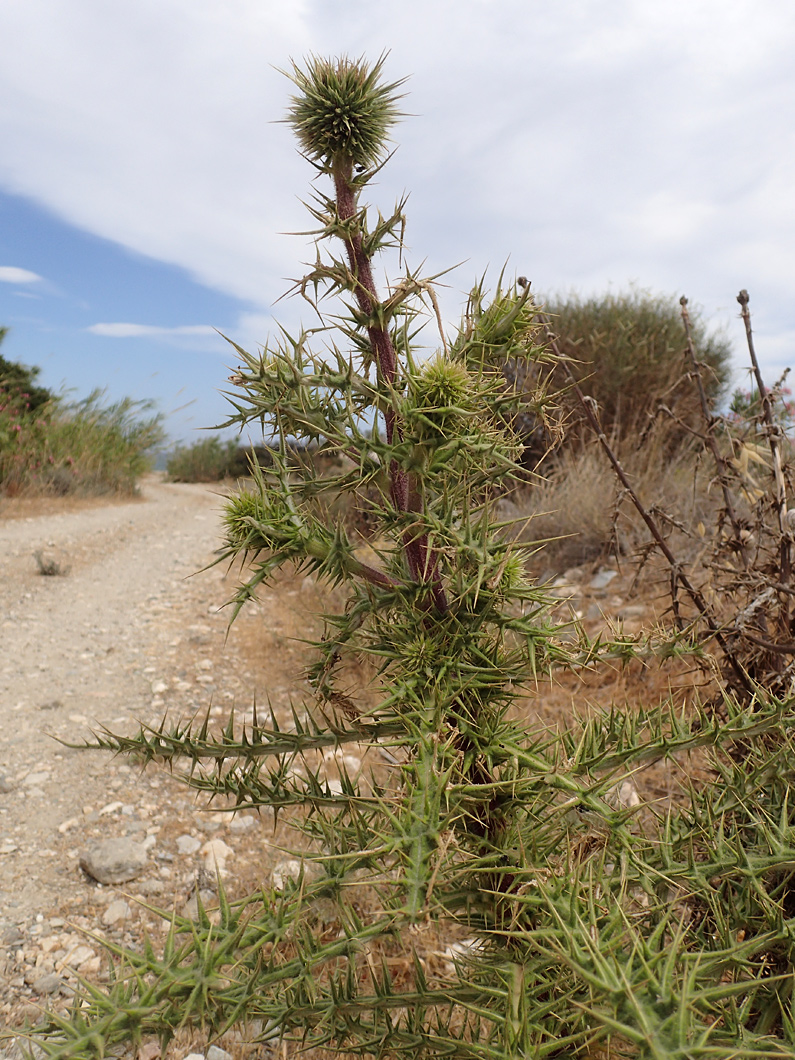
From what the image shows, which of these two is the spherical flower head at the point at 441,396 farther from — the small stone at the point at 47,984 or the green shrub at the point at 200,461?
the green shrub at the point at 200,461

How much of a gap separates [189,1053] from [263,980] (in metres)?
1.06

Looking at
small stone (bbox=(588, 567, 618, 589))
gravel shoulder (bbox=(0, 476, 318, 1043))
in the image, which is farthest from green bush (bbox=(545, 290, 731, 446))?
gravel shoulder (bbox=(0, 476, 318, 1043))

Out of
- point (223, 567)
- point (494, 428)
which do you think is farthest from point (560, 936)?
point (223, 567)

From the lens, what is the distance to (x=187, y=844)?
9.18ft

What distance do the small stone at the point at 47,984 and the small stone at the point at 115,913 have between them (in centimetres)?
25

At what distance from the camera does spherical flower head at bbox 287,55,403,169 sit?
49.5 inches

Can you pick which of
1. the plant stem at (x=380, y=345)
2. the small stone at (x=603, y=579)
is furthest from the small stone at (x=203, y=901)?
the small stone at (x=603, y=579)

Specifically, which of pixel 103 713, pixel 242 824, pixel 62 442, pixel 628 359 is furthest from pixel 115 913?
pixel 62 442

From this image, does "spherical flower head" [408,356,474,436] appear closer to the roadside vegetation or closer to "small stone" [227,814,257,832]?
"small stone" [227,814,257,832]

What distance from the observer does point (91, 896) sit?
253 cm

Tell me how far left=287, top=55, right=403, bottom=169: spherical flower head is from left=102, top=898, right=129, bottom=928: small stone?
2432 mm

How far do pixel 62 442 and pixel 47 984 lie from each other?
10.1 m

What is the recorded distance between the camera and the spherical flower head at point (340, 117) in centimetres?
126

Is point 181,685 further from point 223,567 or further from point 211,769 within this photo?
point 223,567
